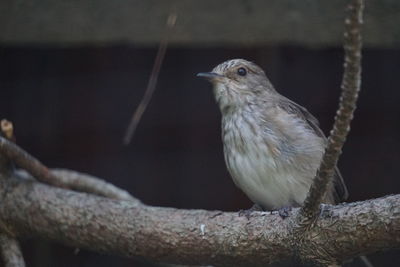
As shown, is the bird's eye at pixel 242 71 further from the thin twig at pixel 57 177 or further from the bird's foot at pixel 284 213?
the bird's foot at pixel 284 213

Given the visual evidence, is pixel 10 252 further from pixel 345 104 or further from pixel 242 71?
pixel 345 104

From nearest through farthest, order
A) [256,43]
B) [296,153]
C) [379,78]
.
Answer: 1. [296,153]
2. [256,43]
3. [379,78]

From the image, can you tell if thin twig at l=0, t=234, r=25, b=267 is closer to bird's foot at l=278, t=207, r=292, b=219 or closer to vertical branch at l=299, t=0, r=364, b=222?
bird's foot at l=278, t=207, r=292, b=219

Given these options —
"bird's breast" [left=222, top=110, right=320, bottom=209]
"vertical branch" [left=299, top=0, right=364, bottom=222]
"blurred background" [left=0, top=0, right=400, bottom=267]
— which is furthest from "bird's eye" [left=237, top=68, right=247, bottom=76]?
"vertical branch" [left=299, top=0, right=364, bottom=222]

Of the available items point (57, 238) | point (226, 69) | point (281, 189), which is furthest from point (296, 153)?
point (57, 238)

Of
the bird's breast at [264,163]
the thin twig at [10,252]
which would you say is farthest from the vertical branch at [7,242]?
the bird's breast at [264,163]

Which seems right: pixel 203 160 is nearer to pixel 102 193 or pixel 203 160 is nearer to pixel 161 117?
pixel 161 117

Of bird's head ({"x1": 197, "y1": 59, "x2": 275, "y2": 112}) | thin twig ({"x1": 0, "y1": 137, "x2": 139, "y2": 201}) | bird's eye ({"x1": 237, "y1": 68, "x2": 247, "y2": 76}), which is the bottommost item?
thin twig ({"x1": 0, "y1": 137, "x2": 139, "y2": 201})
